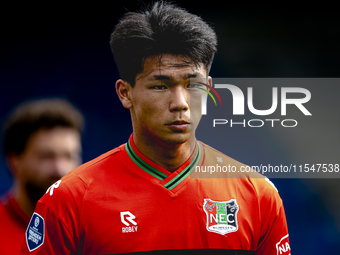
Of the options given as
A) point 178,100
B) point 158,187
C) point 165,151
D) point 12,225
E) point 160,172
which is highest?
point 178,100

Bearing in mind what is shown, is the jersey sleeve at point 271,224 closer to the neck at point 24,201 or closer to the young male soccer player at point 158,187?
the young male soccer player at point 158,187

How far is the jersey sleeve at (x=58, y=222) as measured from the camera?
223 centimetres

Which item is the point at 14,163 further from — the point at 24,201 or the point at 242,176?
the point at 242,176

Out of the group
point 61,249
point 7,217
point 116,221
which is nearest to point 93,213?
point 116,221

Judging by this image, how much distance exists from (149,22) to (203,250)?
1.55m

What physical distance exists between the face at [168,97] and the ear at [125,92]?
0.40 feet

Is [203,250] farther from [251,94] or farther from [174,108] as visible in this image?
[251,94]

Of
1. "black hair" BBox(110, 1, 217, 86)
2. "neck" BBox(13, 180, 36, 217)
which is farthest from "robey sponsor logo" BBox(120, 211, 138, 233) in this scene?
"neck" BBox(13, 180, 36, 217)

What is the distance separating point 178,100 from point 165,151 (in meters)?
0.39

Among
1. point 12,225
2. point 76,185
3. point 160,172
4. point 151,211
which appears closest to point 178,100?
point 160,172

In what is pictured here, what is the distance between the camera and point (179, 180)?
242 centimetres

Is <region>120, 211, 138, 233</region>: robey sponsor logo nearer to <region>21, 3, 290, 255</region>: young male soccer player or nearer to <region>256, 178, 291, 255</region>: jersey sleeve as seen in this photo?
<region>21, 3, 290, 255</region>: young male soccer player

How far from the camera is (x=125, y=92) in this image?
8.05 feet

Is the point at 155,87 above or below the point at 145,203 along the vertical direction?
above
